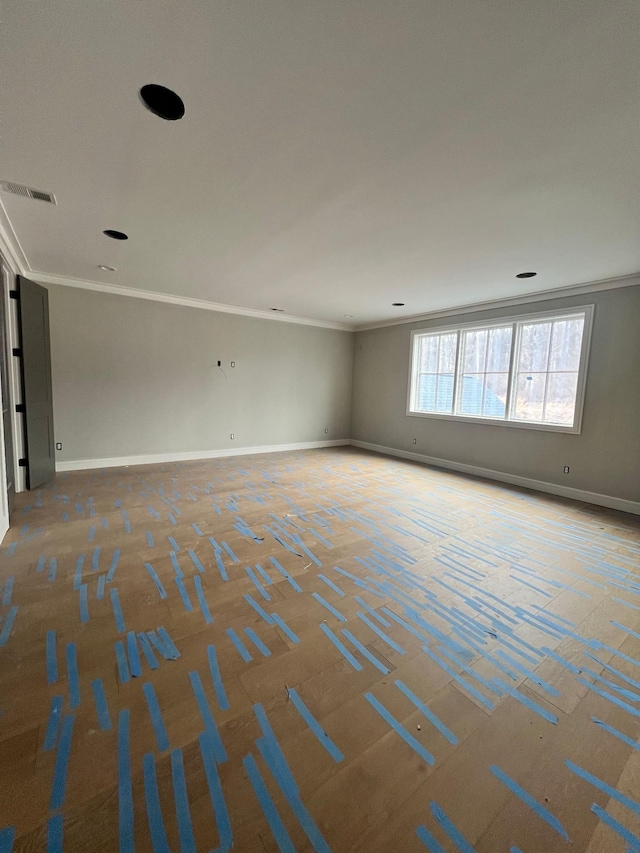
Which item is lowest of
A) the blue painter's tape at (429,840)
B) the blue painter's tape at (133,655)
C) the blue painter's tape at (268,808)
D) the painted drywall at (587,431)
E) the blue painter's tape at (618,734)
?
the blue painter's tape at (618,734)

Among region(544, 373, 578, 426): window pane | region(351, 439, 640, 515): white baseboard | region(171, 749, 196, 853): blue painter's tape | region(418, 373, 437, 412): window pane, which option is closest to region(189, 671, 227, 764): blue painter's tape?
region(171, 749, 196, 853): blue painter's tape

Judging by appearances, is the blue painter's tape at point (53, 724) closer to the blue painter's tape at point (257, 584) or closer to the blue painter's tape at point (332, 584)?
the blue painter's tape at point (257, 584)

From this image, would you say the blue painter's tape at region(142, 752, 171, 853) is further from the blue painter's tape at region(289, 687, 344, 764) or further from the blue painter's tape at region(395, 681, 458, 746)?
the blue painter's tape at region(395, 681, 458, 746)

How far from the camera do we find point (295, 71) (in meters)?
1.48

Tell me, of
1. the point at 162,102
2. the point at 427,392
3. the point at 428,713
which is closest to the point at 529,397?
the point at 427,392

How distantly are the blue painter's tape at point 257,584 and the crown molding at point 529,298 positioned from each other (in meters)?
4.99

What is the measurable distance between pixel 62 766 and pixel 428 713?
4.58 ft

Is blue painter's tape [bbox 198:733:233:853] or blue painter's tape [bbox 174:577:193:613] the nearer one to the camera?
blue painter's tape [bbox 198:733:233:853]

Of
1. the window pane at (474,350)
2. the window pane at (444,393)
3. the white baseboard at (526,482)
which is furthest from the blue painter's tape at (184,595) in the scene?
the window pane at (474,350)

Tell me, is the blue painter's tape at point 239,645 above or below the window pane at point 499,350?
below

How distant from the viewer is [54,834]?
40.5 inches

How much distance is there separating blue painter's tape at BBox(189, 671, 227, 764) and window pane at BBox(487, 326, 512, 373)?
5375mm

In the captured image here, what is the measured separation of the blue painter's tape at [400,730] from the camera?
1.31 m

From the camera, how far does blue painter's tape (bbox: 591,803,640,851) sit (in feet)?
3.56
